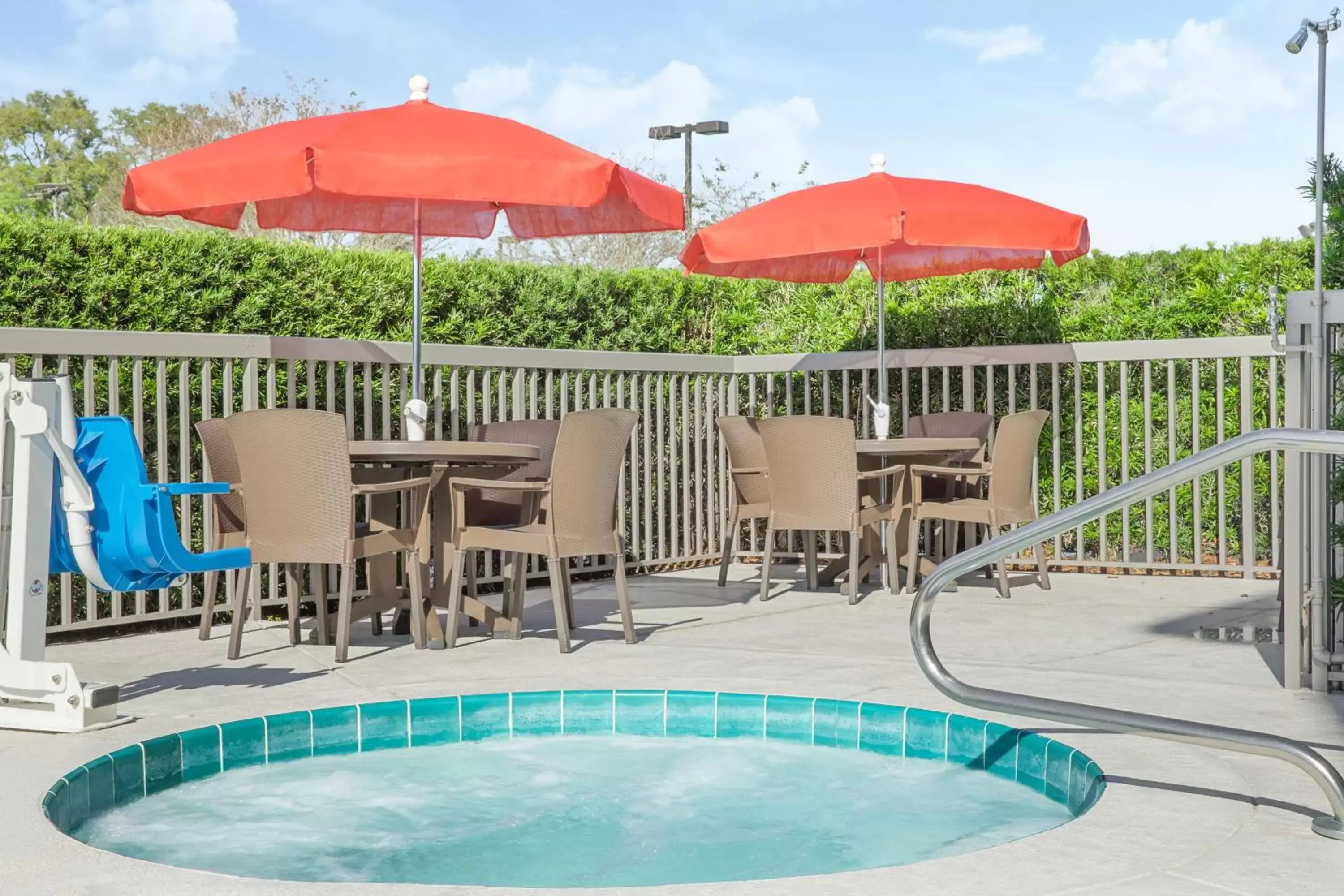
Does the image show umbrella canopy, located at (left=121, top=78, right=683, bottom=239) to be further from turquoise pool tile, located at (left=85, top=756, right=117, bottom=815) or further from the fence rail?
turquoise pool tile, located at (left=85, top=756, right=117, bottom=815)

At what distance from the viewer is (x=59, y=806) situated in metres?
3.05

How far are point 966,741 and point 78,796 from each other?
90.7 inches

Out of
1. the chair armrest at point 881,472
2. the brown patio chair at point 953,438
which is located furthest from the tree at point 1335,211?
the brown patio chair at point 953,438

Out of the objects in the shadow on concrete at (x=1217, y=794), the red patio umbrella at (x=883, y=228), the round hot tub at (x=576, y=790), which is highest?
the red patio umbrella at (x=883, y=228)

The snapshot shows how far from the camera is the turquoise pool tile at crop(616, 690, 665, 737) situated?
4.16m

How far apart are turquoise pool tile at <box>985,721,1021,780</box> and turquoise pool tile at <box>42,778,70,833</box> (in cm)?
232

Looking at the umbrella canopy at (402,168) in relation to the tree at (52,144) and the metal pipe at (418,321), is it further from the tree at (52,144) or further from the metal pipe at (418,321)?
the tree at (52,144)

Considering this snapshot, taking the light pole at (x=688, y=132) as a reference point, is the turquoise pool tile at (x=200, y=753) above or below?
below

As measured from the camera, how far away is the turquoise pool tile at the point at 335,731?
3.92 meters

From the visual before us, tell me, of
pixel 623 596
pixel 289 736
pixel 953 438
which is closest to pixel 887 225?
pixel 953 438

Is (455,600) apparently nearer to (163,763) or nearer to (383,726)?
(383,726)

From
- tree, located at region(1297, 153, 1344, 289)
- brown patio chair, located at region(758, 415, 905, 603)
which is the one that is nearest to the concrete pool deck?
brown patio chair, located at region(758, 415, 905, 603)

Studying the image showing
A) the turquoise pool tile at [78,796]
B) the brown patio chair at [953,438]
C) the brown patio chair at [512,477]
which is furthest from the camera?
the brown patio chair at [953,438]

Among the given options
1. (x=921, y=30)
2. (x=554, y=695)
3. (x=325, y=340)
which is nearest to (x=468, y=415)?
(x=325, y=340)
